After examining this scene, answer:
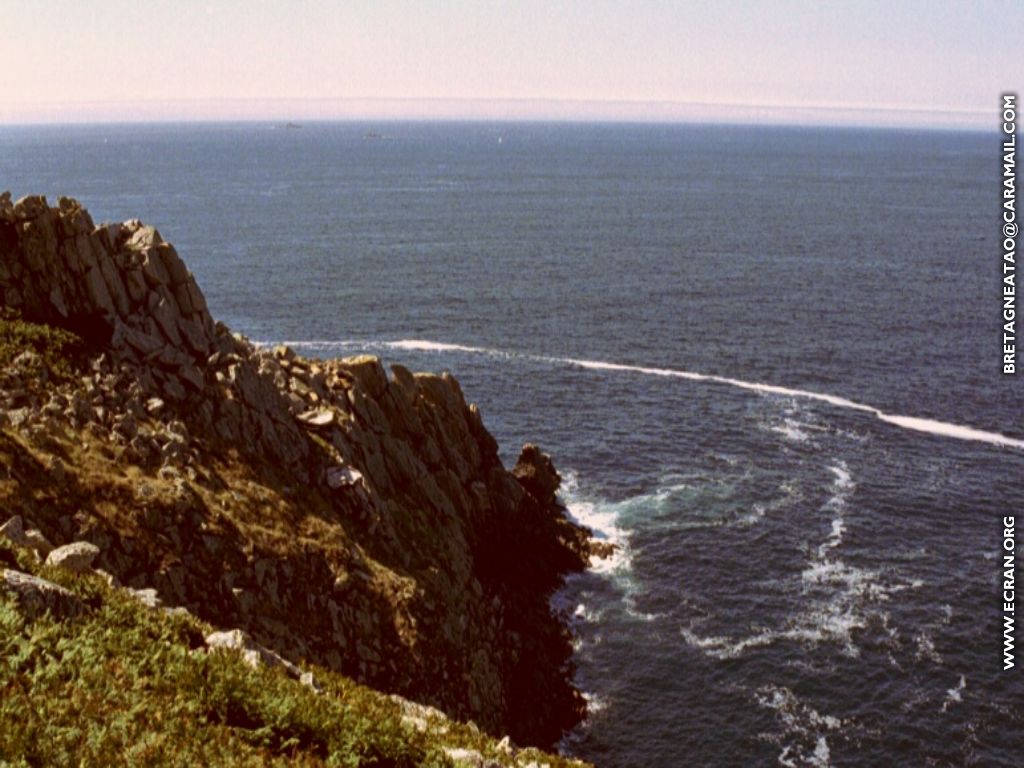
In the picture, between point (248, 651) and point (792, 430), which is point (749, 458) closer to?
point (792, 430)

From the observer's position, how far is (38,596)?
2112 cm

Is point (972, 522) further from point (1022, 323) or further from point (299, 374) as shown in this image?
point (1022, 323)

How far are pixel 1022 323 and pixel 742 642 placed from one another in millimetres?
99358

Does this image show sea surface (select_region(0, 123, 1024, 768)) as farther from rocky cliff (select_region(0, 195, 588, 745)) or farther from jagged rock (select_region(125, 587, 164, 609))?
jagged rock (select_region(125, 587, 164, 609))

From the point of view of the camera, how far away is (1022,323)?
439 ft

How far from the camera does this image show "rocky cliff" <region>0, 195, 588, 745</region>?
139ft

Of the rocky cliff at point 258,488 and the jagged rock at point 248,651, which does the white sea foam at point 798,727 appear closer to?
the rocky cliff at point 258,488

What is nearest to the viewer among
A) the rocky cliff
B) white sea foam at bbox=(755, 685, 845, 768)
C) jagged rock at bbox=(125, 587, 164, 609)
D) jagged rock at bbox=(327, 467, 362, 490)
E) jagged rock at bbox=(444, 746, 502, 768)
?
jagged rock at bbox=(444, 746, 502, 768)

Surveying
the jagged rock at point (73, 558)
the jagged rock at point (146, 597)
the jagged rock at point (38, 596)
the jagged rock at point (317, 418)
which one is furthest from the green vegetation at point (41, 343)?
the jagged rock at point (38, 596)

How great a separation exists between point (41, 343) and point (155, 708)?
3755 cm

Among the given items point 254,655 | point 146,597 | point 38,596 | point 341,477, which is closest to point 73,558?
point 146,597

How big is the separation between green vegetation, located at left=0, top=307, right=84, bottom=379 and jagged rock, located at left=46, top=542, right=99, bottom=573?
23259 millimetres

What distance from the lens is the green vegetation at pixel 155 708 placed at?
17000 millimetres

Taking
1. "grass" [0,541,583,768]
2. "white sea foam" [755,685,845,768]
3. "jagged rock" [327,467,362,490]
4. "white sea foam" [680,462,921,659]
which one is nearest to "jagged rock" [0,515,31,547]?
"grass" [0,541,583,768]
